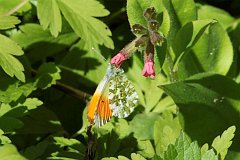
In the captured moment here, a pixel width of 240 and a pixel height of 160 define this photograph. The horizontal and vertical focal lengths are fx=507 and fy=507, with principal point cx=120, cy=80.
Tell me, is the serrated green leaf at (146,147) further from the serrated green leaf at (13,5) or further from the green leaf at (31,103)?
the serrated green leaf at (13,5)

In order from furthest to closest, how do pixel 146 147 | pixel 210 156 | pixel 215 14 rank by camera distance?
pixel 215 14
pixel 146 147
pixel 210 156

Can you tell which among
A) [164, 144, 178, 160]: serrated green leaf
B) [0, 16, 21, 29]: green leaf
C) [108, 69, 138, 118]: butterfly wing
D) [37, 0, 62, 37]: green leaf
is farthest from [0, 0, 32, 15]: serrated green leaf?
[164, 144, 178, 160]: serrated green leaf

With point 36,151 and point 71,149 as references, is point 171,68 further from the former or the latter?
point 36,151

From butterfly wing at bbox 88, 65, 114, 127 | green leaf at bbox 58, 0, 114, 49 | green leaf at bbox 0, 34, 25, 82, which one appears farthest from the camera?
green leaf at bbox 58, 0, 114, 49

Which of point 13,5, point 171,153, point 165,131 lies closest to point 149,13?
point 165,131

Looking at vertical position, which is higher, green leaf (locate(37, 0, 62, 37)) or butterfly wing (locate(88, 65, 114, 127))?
green leaf (locate(37, 0, 62, 37))

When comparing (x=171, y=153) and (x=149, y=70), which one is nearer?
(x=171, y=153)

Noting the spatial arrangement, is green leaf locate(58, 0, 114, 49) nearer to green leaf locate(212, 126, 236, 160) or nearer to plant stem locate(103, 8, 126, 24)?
plant stem locate(103, 8, 126, 24)
